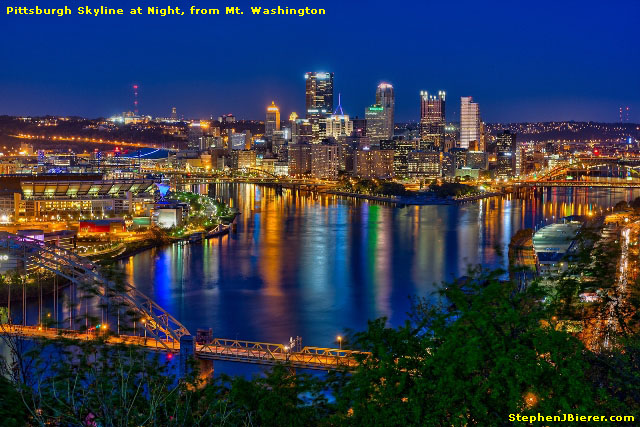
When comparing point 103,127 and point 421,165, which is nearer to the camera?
point 421,165

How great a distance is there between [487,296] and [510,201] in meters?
15.8

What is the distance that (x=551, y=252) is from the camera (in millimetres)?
7129

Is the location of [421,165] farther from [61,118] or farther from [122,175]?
[61,118]

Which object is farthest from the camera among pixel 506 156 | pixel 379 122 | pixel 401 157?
pixel 379 122

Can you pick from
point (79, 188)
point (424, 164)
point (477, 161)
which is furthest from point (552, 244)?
point (477, 161)

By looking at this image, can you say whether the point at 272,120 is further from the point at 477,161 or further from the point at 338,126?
the point at 477,161

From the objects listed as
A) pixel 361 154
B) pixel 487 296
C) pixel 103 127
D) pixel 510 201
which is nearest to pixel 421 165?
pixel 361 154

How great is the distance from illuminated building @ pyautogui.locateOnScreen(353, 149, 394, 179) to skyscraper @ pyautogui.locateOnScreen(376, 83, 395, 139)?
7.14m

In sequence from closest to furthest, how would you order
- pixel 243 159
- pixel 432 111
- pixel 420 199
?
pixel 420 199 → pixel 243 159 → pixel 432 111

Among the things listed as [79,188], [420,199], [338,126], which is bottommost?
[420,199]

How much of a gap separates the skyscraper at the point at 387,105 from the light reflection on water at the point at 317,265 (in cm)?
1907

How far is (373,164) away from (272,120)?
15007 mm

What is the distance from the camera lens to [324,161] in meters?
25.9

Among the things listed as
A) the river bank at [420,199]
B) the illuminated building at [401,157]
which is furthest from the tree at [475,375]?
the illuminated building at [401,157]
